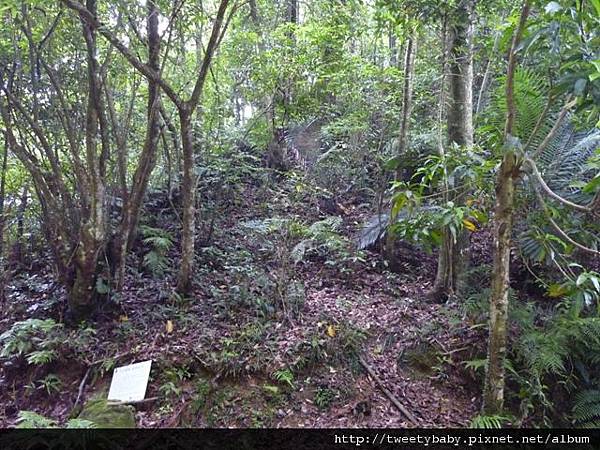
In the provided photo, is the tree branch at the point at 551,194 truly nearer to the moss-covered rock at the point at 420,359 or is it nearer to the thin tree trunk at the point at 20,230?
the moss-covered rock at the point at 420,359

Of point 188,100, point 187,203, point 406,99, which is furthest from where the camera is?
point 406,99

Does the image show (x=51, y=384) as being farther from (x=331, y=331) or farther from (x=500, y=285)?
(x=500, y=285)

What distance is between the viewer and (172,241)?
4.93 meters

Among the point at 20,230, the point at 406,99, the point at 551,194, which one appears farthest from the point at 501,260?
the point at 20,230

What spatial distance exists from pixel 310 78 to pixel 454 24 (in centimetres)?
243

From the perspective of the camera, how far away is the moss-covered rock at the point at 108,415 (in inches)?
110

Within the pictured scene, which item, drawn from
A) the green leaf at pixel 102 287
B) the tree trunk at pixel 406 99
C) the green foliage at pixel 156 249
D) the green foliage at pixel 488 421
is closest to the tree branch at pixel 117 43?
the green foliage at pixel 156 249

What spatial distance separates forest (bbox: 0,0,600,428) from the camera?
2811 millimetres

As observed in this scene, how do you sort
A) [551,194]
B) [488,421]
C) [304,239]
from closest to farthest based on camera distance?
[551,194]
[488,421]
[304,239]

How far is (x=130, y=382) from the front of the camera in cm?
314

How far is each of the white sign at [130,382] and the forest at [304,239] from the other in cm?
3

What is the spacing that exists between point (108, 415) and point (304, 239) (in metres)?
2.55

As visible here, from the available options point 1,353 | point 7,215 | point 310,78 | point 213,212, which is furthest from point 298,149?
point 1,353

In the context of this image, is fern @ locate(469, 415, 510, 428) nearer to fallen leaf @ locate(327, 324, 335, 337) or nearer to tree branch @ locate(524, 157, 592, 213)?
fallen leaf @ locate(327, 324, 335, 337)
